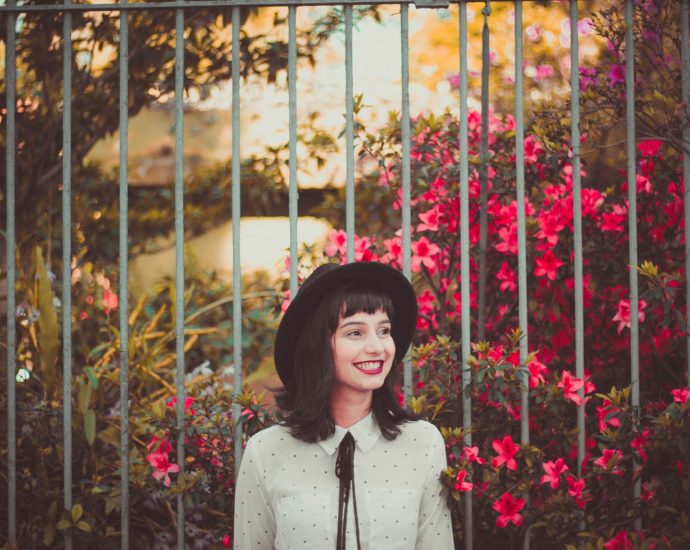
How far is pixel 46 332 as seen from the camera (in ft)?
11.1

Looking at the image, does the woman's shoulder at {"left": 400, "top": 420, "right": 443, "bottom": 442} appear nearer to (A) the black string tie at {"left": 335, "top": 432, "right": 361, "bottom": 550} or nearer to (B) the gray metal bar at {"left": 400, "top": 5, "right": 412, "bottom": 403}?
(A) the black string tie at {"left": 335, "top": 432, "right": 361, "bottom": 550}

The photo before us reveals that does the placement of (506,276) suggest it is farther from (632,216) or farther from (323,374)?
(323,374)

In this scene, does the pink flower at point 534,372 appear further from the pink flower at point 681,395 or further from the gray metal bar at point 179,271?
the gray metal bar at point 179,271

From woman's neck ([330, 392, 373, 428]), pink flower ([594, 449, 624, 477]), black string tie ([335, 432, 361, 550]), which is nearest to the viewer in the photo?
black string tie ([335, 432, 361, 550])

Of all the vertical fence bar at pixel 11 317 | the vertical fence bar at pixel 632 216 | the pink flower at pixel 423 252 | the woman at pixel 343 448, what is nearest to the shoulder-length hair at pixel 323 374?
the woman at pixel 343 448

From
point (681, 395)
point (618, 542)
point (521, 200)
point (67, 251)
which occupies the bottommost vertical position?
point (618, 542)

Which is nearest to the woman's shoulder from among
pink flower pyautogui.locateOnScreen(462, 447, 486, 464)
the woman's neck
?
the woman's neck

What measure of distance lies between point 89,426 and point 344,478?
135 centimetres

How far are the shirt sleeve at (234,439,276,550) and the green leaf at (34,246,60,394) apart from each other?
4.74ft

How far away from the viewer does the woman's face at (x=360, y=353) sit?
215 centimetres

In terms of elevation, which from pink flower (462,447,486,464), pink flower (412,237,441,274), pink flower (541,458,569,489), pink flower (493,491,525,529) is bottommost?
pink flower (493,491,525,529)

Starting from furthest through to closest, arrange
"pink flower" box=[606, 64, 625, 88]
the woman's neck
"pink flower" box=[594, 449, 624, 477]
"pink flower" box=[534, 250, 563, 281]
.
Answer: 1. "pink flower" box=[534, 250, 563, 281]
2. "pink flower" box=[606, 64, 625, 88]
3. "pink flower" box=[594, 449, 624, 477]
4. the woman's neck

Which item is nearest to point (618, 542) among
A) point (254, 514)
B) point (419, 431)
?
point (419, 431)

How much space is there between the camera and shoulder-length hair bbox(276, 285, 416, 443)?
7.07 feet
